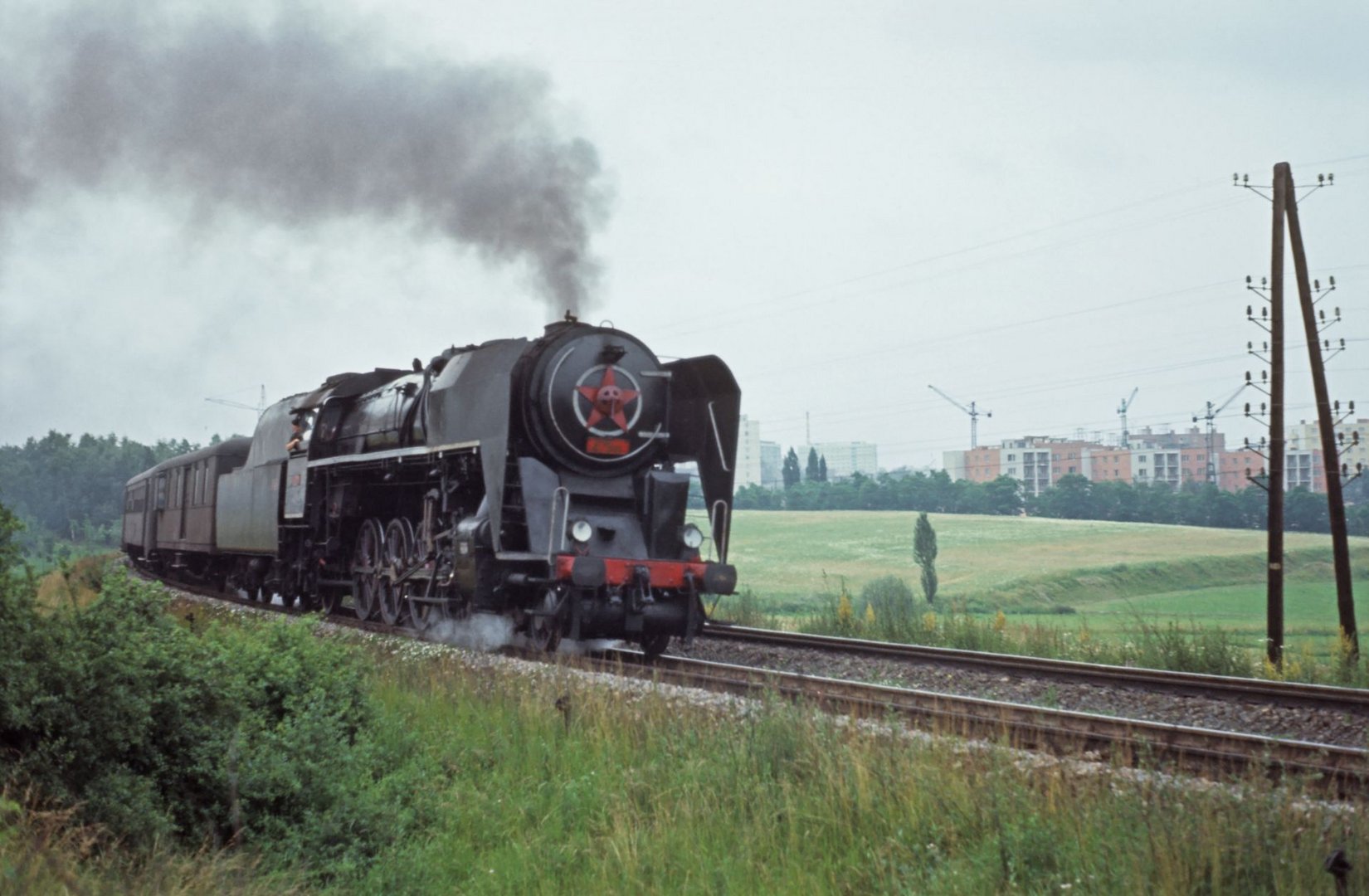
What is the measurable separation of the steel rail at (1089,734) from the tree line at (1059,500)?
58.4 ft

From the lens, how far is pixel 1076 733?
7234mm

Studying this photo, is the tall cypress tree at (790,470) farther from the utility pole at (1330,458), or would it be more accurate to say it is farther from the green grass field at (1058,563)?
the utility pole at (1330,458)

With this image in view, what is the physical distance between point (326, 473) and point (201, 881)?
11.9 meters

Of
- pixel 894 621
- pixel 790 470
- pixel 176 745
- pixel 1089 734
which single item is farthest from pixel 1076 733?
pixel 790 470

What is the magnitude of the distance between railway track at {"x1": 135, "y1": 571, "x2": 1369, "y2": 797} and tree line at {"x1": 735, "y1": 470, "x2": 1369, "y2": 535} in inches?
698

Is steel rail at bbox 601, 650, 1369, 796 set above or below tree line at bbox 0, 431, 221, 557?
below

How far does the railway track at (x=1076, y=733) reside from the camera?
609 cm

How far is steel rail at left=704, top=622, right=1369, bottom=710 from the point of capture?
365 inches

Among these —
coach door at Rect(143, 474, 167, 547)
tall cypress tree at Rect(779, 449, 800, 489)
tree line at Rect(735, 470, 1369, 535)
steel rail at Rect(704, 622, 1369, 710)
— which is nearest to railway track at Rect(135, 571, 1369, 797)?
steel rail at Rect(704, 622, 1369, 710)

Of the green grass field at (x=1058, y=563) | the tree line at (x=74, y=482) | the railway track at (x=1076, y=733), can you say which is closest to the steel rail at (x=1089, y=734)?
the railway track at (x=1076, y=733)

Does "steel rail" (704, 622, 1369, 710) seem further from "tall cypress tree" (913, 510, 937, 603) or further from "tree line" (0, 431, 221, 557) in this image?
"tree line" (0, 431, 221, 557)

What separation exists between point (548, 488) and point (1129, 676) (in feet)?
18.9

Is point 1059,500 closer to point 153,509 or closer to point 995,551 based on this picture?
point 995,551

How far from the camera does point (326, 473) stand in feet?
53.2
